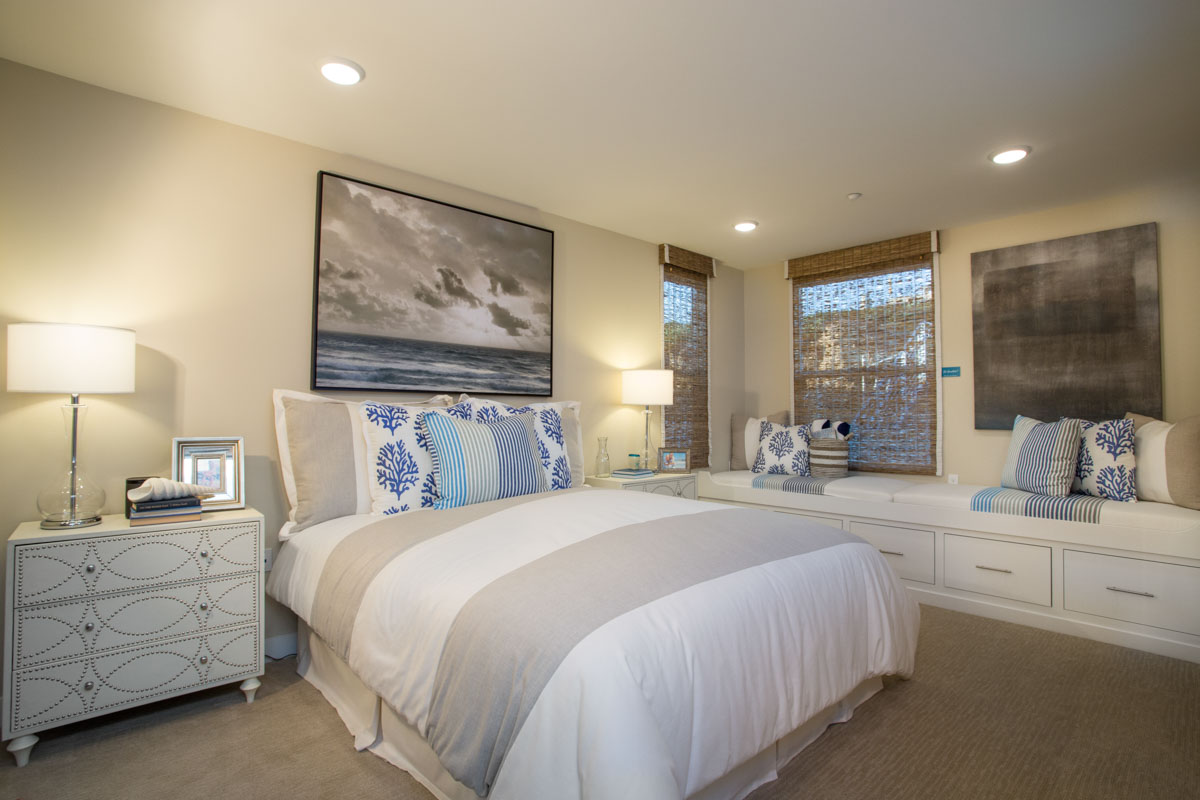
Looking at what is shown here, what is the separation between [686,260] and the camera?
464 cm

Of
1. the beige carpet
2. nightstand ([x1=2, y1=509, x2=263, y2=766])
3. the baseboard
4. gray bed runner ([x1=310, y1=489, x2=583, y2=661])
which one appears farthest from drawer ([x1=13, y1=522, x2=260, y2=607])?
the baseboard

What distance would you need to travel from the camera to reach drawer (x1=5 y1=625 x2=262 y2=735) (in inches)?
72.0

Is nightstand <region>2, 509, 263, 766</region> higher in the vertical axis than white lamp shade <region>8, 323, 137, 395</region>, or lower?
lower

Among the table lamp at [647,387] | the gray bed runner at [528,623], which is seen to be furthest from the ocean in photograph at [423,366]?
the gray bed runner at [528,623]

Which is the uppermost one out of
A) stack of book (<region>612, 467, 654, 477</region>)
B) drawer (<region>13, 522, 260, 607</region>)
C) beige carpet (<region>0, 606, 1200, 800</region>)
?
stack of book (<region>612, 467, 654, 477</region>)

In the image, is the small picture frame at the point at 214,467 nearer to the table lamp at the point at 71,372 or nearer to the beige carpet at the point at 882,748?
the table lamp at the point at 71,372

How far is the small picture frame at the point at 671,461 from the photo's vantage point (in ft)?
13.4

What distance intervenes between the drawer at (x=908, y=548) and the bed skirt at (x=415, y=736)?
1.49 meters

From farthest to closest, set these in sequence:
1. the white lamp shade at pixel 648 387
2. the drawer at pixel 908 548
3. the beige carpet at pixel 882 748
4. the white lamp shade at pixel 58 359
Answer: the white lamp shade at pixel 648 387
the drawer at pixel 908 548
the white lamp shade at pixel 58 359
the beige carpet at pixel 882 748

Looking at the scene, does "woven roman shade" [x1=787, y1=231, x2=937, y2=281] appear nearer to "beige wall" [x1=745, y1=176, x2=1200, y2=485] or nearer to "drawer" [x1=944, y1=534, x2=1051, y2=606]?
"beige wall" [x1=745, y1=176, x2=1200, y2=485]

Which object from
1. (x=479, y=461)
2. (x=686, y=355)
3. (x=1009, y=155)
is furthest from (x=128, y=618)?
(x=1009, y=155)

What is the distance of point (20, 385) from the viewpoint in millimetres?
1931

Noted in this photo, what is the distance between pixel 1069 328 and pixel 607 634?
3793 mm

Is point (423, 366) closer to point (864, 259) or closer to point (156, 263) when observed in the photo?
point (156, 263)
